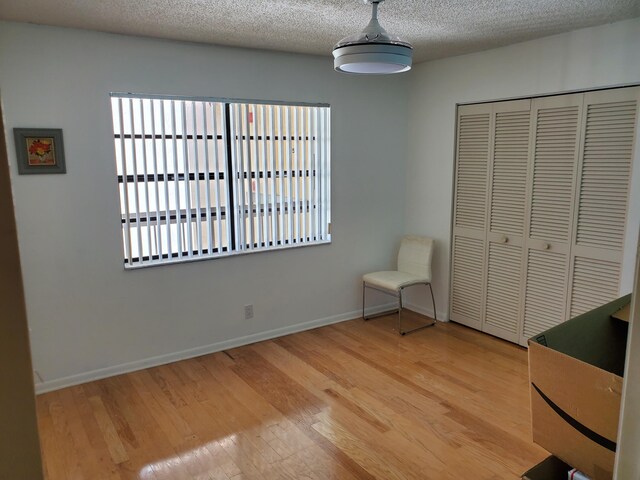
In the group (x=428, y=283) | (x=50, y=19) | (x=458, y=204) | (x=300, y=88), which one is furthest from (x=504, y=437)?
(x=50, y=19)

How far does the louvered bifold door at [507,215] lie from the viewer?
382 centimetres

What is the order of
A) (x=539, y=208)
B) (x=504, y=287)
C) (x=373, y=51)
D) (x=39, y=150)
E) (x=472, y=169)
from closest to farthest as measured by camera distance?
(x=373, y=51) < (x=39, y=150) < (x=539, y=208) < (x=504, y=287) < (x=472, y=169)

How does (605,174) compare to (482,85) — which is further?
(482,85)

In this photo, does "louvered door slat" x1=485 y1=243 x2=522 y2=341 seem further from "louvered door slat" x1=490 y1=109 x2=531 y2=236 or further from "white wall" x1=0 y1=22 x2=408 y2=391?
"white wall" x1=0 y1=22 x2=408 y2=391

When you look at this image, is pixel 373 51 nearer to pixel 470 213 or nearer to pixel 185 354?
pixel 470 213

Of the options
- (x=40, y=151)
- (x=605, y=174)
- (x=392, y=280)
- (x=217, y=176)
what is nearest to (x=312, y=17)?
(x=217, y=176)

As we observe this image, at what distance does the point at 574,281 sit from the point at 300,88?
8.78 feet

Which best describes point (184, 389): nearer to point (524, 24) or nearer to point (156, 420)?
point (156, 420)

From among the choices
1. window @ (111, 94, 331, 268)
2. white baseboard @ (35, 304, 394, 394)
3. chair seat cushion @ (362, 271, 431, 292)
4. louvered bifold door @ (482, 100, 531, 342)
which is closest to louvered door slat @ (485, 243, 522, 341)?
louvered bifold door @ (482, 100, 531, 342)

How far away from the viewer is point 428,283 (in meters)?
4.47

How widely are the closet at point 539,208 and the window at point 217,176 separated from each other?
1338 mm

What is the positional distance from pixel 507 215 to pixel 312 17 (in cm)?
226

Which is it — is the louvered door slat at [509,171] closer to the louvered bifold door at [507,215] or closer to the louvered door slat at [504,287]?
the louvered bifold door at [507,215]

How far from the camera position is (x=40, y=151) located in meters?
3.04
